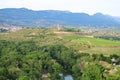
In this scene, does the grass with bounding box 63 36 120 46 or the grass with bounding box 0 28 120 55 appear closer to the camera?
the grass with bounding box 0 28 120 55

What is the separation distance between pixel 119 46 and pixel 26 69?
7196 centimetres

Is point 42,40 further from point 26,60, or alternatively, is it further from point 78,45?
point 26,60

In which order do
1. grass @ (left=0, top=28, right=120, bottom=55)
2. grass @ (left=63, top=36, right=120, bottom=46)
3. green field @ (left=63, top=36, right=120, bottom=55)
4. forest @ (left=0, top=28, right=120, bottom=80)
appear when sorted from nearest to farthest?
forest @ (left=0, top=28, right=120, bottom=80) → green field @ (left=63, top=36, right=120, bottom=55) → grass @ (left=0, top=28, right=120, bottom=55) → grass @ (left=63, top=36, right=120, bottom=46)

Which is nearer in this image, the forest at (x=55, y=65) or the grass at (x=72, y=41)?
the forest at (x=55, y=65)

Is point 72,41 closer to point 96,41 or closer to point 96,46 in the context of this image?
point 96,41

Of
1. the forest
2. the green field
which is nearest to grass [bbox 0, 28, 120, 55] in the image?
the green field

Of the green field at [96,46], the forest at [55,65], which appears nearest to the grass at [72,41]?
the green field at [96,46]

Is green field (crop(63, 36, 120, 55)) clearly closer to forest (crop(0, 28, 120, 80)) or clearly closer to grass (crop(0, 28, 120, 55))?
grass (crop(0, 28, 120, 55))

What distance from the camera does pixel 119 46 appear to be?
129375 millimetres

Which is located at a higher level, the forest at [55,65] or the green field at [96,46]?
the forest at [55,65]

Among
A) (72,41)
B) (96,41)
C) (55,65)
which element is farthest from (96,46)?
(55,65)

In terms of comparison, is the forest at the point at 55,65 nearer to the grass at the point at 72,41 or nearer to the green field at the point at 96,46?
the green field at the point at 96,46

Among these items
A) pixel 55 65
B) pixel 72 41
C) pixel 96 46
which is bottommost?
pixel 72 41

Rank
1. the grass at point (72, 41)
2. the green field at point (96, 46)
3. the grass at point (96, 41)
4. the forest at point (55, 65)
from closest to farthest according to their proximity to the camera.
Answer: the forest at point (55, 65)
the green field at point (96, 46)
the grass at point (72, 41)
the grass at point (96, 41)
